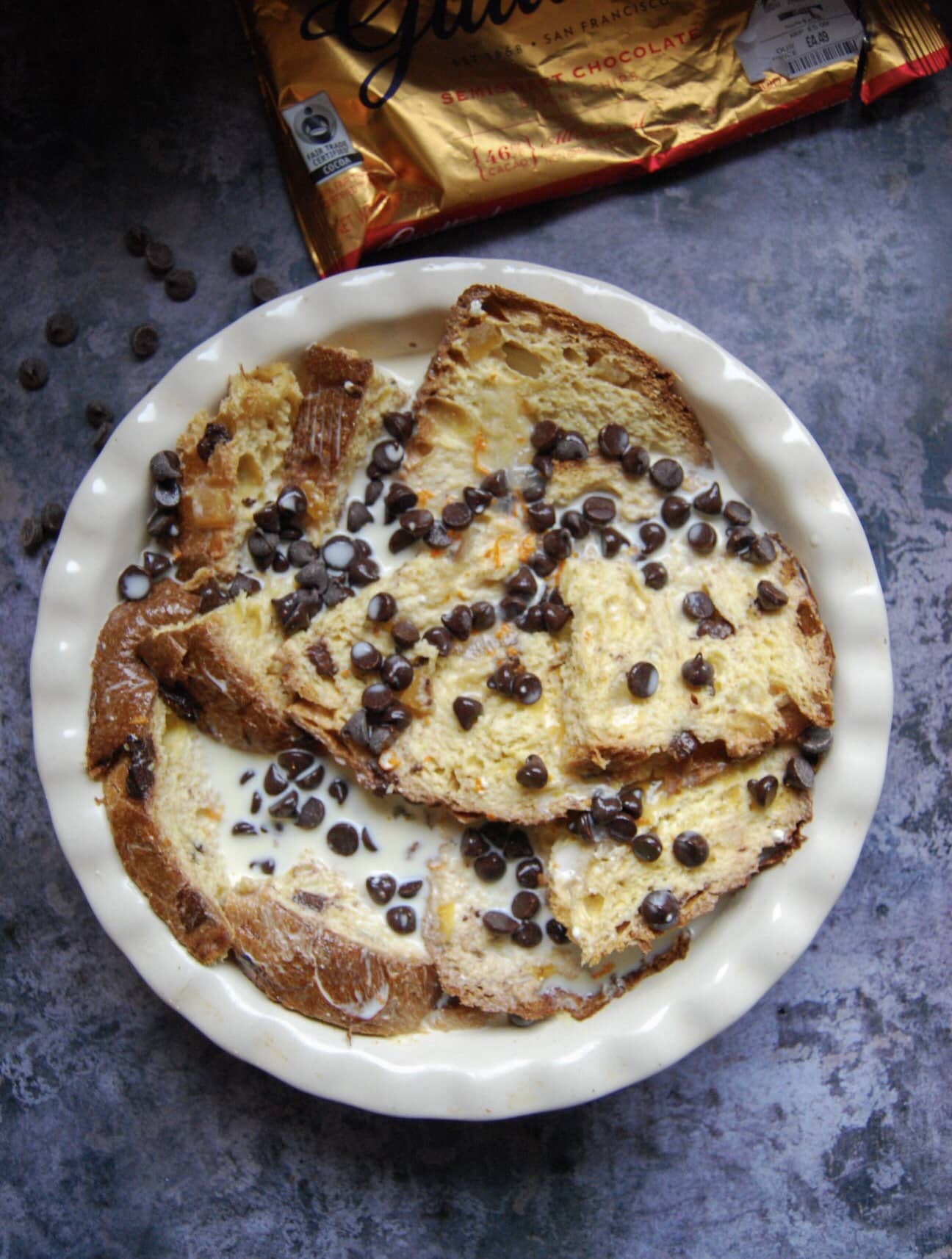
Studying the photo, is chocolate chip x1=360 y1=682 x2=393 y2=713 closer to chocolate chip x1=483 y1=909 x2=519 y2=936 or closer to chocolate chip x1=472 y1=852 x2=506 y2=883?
chocolate chip x1=472 y1=852 x2=506 y2=883

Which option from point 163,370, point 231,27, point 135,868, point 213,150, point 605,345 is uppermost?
point 231,27

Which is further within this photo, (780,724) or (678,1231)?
(678,1231)

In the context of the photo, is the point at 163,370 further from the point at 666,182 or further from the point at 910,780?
the point at 910,780

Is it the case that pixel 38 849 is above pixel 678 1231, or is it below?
above

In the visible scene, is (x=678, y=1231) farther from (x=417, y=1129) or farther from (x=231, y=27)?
(x=231, y=27)

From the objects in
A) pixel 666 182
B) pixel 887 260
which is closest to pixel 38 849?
pixel 666 182

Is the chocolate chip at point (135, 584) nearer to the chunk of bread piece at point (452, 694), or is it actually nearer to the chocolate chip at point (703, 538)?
the chunk of bread piece at point (452, 694)

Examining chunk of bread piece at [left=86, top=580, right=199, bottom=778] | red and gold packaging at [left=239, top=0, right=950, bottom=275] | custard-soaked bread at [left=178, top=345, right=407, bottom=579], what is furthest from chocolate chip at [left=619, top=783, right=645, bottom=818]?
red and gold packaging at [left=239, top=0, right=950, bottom=275]
